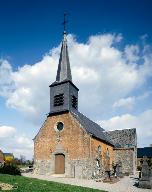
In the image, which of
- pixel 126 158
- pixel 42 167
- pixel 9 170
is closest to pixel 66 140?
pixel 42 167

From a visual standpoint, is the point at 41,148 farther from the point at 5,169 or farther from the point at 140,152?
the point at 140,152

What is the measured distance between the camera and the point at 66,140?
2512 centimetres

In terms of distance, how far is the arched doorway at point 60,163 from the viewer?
81.5ft

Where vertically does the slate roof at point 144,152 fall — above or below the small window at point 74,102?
below

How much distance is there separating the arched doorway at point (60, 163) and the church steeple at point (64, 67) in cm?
855

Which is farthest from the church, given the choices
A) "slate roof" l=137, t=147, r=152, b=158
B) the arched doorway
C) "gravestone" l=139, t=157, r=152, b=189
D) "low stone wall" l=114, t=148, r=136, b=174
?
"slate roof" l=137, t=147, r=152, b=158

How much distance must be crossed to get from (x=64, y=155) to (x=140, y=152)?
33454 millimetres

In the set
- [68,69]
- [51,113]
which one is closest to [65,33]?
[68,69]

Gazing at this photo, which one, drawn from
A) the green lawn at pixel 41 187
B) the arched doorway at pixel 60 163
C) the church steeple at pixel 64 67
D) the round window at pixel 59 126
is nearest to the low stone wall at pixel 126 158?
the arched doorway at pixel 60 163

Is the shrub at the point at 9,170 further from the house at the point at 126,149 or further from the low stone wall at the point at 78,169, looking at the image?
the house at the point at 126,149

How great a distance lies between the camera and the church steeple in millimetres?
27288

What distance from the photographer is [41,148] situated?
26750 millimetres

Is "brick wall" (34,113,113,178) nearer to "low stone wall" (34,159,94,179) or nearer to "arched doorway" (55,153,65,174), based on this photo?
"low stone wall" (34,159,94,179)

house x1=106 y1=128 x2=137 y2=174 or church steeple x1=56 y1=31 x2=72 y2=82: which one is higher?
church steeple x1=56 y1=31 x2=72 y2=82
